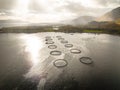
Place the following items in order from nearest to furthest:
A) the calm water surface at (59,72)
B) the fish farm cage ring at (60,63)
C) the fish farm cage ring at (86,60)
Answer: the calm water surface at (59,72) < the fish farm cage ring at (60,63) < the fish farm cage ring at (86,60)

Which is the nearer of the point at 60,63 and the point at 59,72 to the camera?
the point at 59,72

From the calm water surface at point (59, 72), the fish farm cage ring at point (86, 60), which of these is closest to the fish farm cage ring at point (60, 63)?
the calm water surface at point (59, 72)

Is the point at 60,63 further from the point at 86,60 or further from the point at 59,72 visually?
the point at 86,60

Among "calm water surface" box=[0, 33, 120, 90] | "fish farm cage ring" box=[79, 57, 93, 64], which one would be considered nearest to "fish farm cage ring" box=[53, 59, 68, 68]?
"calm water surface" box=[0, 33, 120, 90]

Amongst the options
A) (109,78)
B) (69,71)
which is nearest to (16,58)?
(69,71)

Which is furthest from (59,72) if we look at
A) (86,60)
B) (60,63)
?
(86,60)

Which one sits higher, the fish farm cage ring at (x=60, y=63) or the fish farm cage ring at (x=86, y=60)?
the fish farm cage ring at (x=60, y=63)

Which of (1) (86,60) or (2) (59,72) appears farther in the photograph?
(1) (86,60)

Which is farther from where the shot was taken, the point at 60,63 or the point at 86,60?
the point at 86,60

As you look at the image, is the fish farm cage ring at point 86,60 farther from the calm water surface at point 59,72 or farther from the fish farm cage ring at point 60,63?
the fish farm cage ring at point 60,63

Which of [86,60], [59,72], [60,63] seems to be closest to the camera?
[59,72]

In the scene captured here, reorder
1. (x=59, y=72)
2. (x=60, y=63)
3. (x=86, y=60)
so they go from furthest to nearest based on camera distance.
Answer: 1. (x=86, y=60)
2. (x=60, y=63)
3. (x=59, y=72)

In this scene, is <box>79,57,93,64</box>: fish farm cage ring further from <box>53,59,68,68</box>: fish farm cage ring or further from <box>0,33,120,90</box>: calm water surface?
<box>53,59,68,68</box>: fish farm cage ring
